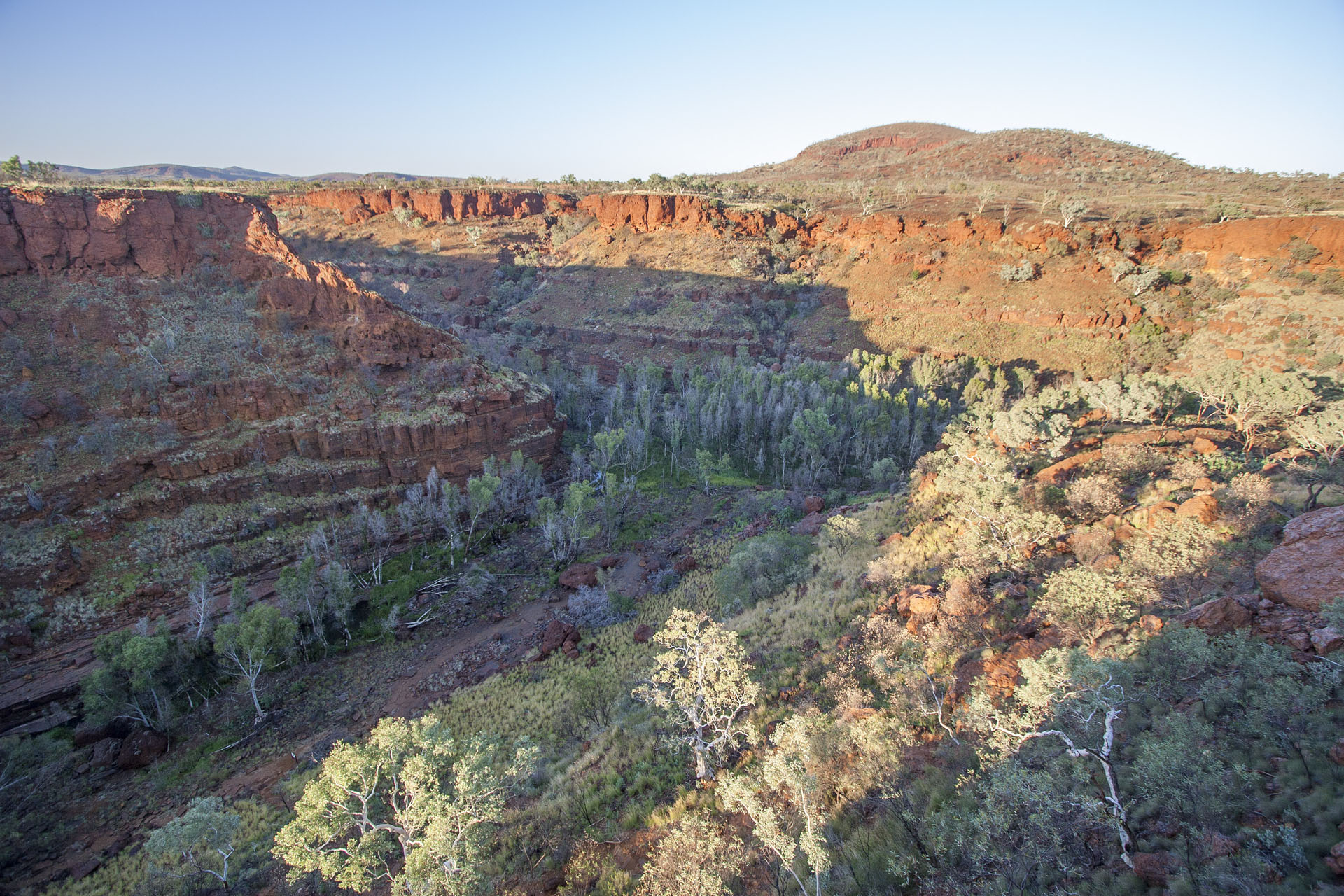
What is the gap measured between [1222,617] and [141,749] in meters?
28.9

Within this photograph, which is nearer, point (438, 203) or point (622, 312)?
point (622, 312)

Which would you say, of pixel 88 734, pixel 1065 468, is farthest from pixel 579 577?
pixel 1065 468

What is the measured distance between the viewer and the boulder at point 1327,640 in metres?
8.56

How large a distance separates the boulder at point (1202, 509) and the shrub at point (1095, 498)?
2.39 meters

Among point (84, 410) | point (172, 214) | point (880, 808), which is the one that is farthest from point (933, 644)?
point (172, 214)

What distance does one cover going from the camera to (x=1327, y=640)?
863 centimetres

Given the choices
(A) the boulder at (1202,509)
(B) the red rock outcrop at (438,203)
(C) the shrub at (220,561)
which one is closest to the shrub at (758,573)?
(A) the boulder at (1202,509)

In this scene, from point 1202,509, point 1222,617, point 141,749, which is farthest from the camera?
point 141,749

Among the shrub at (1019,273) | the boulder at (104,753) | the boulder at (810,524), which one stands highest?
the shrub at (1019,273)

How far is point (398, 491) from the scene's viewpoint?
30359mm

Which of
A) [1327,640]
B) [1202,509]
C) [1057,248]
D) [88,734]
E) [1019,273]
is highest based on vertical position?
[1057,248]

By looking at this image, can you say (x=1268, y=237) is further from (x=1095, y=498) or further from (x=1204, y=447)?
(x=1095, y=498)

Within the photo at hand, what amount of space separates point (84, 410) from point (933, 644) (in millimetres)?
36949

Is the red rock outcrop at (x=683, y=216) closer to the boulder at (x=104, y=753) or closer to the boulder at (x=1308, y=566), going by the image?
the boulder at (x=1308, y=566)
